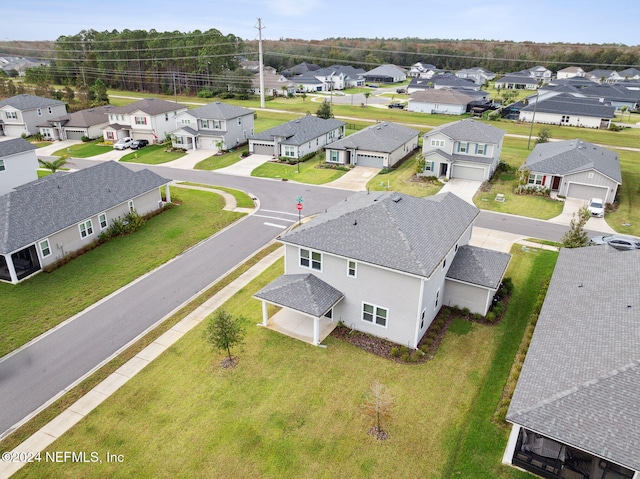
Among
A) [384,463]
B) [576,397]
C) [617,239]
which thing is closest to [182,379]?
[384,463]

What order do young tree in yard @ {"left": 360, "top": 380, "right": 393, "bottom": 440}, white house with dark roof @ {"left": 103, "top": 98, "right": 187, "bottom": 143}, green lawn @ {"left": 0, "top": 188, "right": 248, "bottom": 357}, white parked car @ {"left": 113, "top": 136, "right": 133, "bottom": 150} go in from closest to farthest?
young tree in yard @ {"left": 360, "top": 380, "right": 393, "bottom": 440} < green lawn @ {"left": 0, "top": 188, "right": 248, "bottom": 357} < white parked car @ {"left": 113, "top": 136, "right": 133, "bottom": 150} < white house with dark roof @ {"left": 103, "top": 98, "right": 187, "bottom": 143}

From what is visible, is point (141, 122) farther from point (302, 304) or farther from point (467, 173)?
point (302, 304)

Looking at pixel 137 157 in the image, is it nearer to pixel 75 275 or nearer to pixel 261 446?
pixel 75 275

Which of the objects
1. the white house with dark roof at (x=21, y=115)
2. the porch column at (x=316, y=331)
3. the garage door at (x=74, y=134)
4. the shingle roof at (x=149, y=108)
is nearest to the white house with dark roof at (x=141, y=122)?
the shingle roof at (x=149, y=108)

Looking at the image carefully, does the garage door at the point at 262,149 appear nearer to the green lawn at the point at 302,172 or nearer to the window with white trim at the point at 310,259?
the green lawn at the point at 302,172

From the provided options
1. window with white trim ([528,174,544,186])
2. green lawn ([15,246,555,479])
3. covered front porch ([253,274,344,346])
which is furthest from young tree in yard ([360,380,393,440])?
window with white trim ([528,174,544,186])

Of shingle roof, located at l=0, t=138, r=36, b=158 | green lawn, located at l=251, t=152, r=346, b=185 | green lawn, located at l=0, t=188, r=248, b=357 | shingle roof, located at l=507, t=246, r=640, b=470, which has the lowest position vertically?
green lawn, located at l=0, t=188, r=248, b=357

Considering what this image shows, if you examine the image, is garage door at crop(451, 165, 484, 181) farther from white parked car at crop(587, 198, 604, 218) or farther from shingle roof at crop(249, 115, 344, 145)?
shingle roof at crop(249, 115, 344, 145)

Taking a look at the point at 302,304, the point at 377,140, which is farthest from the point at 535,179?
the point at 302,304
